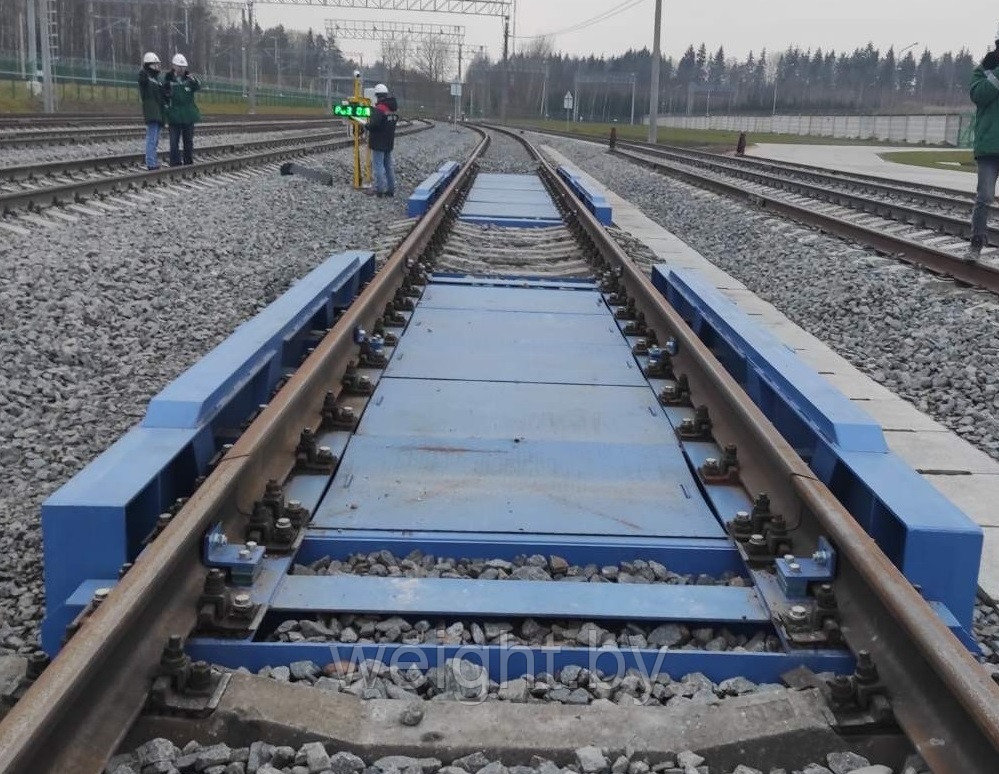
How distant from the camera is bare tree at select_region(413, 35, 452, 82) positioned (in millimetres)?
94300

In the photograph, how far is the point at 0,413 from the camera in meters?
5.01

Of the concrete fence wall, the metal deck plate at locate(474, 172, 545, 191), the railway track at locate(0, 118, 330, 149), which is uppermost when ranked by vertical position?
the concrete fence wall

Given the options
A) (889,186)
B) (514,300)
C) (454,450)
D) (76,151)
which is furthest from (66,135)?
(454,450)

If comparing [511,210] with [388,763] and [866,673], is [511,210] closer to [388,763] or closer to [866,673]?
[866,673]

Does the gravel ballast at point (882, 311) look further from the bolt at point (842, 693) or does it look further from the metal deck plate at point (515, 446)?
the bolt at point (842, 693)

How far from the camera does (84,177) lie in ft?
46.3

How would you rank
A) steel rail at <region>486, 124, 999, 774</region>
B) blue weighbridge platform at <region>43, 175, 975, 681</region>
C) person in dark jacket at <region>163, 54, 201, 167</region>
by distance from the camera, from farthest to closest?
person in dark jacket at <region>163, 54, 201, 167</region> < blue weighbridge platform at <region>43, 175, 975, 681</region> < steel rail at <region>486, 124, 999, 774</region>

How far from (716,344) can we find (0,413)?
376 cm

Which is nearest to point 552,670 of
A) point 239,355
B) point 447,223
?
point 239,355

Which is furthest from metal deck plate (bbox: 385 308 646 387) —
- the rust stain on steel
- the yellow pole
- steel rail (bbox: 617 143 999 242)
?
the yellow pole

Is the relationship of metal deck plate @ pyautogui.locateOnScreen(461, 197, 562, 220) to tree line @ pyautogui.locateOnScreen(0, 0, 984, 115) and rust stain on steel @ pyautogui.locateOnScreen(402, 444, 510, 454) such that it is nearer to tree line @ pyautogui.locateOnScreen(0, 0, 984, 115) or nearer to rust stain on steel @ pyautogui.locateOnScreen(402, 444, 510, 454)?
rust stain on steel @ pyautogui.locateOnScreen(402, 444, 510, 454)

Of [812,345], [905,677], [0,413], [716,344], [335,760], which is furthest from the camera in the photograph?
[812,345]

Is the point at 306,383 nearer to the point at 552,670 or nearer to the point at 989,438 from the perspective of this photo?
the point at 552,670

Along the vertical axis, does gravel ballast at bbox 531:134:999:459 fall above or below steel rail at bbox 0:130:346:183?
below
